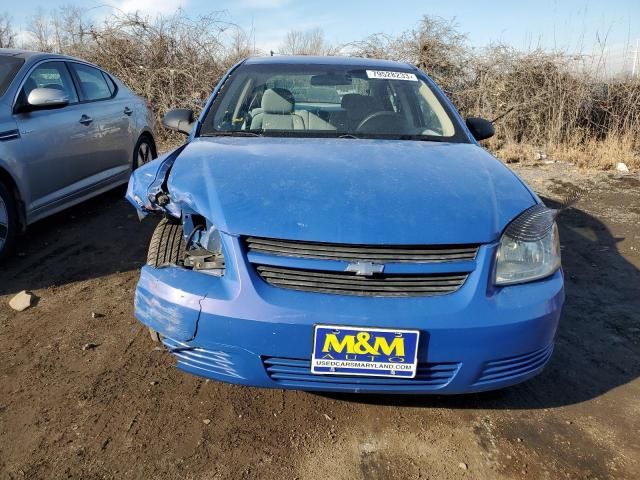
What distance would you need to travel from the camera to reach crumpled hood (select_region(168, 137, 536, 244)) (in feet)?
6.14

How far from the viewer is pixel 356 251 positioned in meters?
1.85

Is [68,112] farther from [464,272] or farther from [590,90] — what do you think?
[590,90]

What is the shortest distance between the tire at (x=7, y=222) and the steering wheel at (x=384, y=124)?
2.40 meters

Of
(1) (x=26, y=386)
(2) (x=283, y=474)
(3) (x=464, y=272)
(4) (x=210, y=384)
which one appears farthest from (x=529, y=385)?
(1) (x=26, y=386)

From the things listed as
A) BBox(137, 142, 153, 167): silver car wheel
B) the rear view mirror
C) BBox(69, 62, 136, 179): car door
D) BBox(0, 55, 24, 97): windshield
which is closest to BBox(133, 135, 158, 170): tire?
BBox(137, 142, 153, 167): silver car wheel

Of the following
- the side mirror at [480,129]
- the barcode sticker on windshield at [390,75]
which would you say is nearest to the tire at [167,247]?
the barcode sticker on windshield at [390,75]

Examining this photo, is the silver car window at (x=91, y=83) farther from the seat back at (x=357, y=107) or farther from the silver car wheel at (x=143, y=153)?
the seat back at (x=357, y=107)

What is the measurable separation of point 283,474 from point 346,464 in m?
0.23

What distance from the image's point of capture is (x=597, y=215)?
543 cm

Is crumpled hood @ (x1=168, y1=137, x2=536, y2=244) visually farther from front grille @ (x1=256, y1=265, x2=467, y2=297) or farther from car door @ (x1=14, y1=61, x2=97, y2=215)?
car door @ (x1=14, y1=61, x2=97, y2=215)

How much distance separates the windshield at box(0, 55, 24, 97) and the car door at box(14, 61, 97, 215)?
9cm

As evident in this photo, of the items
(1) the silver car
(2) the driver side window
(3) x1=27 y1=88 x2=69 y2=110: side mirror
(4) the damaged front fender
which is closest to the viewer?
(4) the damaged front fender

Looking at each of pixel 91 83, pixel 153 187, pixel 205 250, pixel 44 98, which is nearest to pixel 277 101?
pixel 153 187

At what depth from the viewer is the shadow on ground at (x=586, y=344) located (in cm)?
229
